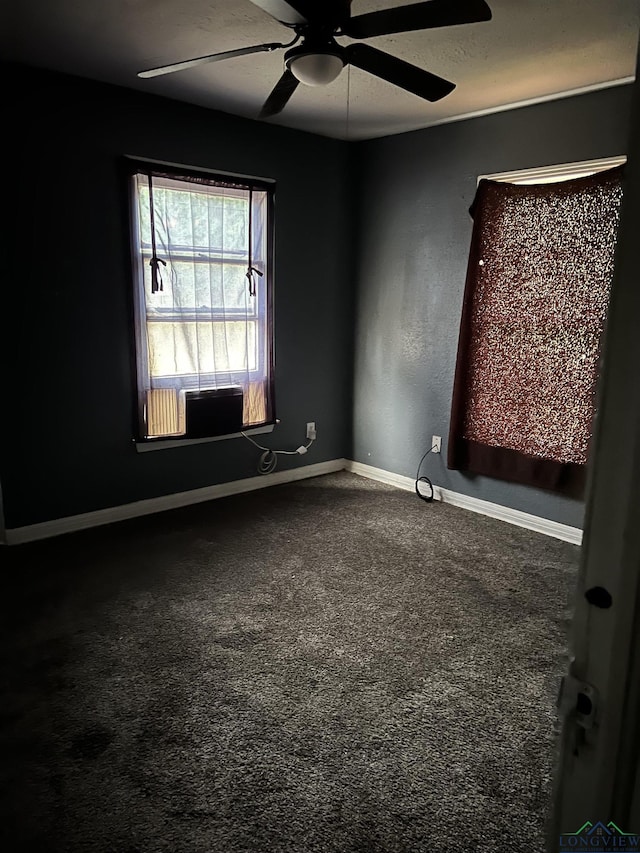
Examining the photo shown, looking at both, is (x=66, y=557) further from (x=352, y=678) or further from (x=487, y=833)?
(x=487, y=833)

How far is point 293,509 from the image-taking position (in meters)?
3.96

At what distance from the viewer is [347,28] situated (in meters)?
2.00

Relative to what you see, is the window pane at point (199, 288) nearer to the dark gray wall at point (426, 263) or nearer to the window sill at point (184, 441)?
the window sill at point (184, 441)

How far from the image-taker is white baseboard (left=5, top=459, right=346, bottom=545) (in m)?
3.38

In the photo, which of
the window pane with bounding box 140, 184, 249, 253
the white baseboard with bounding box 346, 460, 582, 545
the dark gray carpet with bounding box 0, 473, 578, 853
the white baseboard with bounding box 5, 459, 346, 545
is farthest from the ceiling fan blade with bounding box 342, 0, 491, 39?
the white baseboard with bounding box 5, 459, 346, 545

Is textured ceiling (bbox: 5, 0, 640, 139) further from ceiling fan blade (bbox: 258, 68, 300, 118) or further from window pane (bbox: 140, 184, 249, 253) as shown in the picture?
window pane (bbox: 140, 184, 249, 253)

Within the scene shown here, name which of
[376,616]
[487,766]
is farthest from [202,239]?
[487,766]

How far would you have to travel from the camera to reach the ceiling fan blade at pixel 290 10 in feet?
6.00

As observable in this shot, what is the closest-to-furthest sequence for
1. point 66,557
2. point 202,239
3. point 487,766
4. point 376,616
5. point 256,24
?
1. point 487,766
2. point 256,24
3. point 376,616
4. point 66,557
5. point 202,239

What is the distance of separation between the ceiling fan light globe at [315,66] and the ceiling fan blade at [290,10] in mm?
110

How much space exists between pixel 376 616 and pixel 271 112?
228 cm

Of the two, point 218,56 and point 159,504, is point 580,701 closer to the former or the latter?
point 218,56

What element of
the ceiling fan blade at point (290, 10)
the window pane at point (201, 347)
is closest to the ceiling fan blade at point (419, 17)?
the ceiling fan blade at point (290, 10)

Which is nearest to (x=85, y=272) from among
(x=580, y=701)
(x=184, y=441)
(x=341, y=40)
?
(x=184, y=441)
